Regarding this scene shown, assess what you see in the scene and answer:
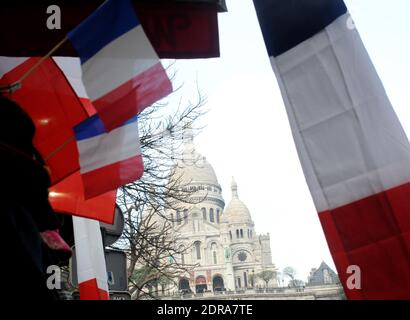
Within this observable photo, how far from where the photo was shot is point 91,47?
3.23m

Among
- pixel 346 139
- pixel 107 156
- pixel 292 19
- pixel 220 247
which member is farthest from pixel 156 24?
pixel 220 247

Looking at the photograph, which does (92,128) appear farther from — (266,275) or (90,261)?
(266,275)

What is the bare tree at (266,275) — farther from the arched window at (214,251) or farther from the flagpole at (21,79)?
the flagpole at (21,79)

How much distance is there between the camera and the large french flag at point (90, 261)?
476 centimetres

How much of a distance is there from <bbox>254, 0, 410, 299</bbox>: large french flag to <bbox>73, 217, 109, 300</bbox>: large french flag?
2795mm

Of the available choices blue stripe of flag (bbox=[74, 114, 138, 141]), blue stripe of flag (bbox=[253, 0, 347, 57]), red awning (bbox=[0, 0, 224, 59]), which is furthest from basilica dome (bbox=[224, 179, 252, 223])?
blue stripe of flag (bbox=[253, 0, 347, 57])

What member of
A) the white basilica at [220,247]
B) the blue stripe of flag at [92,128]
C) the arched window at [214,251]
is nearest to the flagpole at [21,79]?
the blue stripe of flag at [92,128]

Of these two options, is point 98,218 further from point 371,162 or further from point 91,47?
point 371,162

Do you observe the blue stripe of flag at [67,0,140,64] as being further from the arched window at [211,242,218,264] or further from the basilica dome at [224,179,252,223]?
the basilica dome at [224,179,252,223]

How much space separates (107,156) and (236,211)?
363 ft

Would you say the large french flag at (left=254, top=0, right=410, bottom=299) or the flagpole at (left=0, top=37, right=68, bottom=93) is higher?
the flagpole at (left=0, top=37, right=68, bottom=93)

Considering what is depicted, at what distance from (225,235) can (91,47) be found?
108 m

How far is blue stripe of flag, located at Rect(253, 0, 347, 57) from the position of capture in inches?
102
